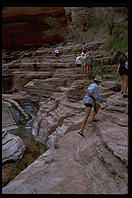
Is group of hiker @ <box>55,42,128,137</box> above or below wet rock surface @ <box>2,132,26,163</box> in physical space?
above

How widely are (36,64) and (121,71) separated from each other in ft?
37.3

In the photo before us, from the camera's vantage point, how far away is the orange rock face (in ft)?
76.2

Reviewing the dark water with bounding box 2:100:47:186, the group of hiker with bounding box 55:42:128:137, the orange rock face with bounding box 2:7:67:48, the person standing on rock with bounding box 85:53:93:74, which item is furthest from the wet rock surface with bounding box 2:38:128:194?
the orange rock face with bounding box 2:7:67:48

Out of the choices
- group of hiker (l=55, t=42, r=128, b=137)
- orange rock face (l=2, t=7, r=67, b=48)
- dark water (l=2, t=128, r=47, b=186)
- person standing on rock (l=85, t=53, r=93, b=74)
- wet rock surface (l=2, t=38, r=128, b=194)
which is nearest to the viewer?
wet rock surface (l=2, t=38, r=128, b=194)

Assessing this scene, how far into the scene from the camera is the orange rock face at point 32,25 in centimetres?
2323

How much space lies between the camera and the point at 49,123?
833cm

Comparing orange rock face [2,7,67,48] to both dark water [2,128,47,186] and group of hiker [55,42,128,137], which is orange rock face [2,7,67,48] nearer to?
dark water [2,128,47,186]

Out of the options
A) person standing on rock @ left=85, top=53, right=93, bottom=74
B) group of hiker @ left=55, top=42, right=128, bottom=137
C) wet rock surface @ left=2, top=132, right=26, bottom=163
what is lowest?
wet rock surface @ left=2, top=132, right=26, bottom=163

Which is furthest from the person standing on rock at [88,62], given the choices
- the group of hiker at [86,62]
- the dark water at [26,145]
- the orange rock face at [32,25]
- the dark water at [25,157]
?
the orange rock face at [32,25]

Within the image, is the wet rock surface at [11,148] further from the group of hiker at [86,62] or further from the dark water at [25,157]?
the group of hiker at [86,62]

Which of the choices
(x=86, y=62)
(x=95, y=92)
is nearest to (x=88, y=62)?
(x=86, y=62)

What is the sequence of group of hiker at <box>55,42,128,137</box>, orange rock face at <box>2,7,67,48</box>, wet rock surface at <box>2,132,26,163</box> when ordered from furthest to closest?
orange rock face at <box>2,7,67,48</box> → wet rock surface at <box>2,132,26,163</box> → group of hiker at <box>55,42,128,137</box>
